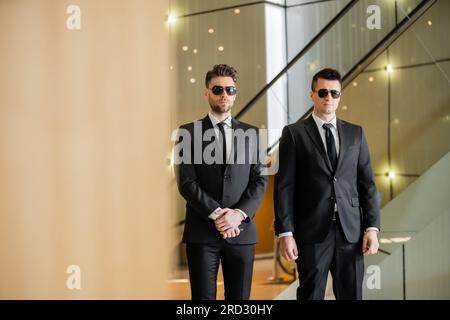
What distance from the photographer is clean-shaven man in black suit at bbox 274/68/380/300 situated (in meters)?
3.50

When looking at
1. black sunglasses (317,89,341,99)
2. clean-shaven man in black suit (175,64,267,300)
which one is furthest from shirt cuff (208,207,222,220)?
black sunglasses (317,89,341,99)

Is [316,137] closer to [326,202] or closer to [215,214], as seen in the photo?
[326,202]

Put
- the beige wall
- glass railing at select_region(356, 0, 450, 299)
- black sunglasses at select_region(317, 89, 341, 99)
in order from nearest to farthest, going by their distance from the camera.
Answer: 1. black sunglasses at select_region(317, 89, 341, 99)
2. glass railing at select_region(356, 0, 450, 299)
3. the beige wall

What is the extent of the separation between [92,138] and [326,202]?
6.30 ft

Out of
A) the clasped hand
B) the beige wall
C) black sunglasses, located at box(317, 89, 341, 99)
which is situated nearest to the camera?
the clasped hand

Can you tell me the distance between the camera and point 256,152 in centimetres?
364

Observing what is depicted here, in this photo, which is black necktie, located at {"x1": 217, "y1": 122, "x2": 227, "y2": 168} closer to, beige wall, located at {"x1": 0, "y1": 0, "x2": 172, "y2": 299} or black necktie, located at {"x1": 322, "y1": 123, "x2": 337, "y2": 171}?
black necktie, located at {"x1": 322, "y1": 123, "x2": 337, "y2": 171}

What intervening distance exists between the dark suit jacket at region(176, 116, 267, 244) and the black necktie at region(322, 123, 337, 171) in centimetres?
34

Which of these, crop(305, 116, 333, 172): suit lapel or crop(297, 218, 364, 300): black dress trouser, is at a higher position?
crop(305, 116, 333, 172): suit lapel

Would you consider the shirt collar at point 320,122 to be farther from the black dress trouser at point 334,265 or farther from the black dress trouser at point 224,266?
the black dress trouser at point 224,266

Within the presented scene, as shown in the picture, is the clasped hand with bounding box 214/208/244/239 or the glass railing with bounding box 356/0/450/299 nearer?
the clasped hand with bounding box 214/208/244/239

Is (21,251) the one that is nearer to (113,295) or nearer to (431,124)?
(113,295)
